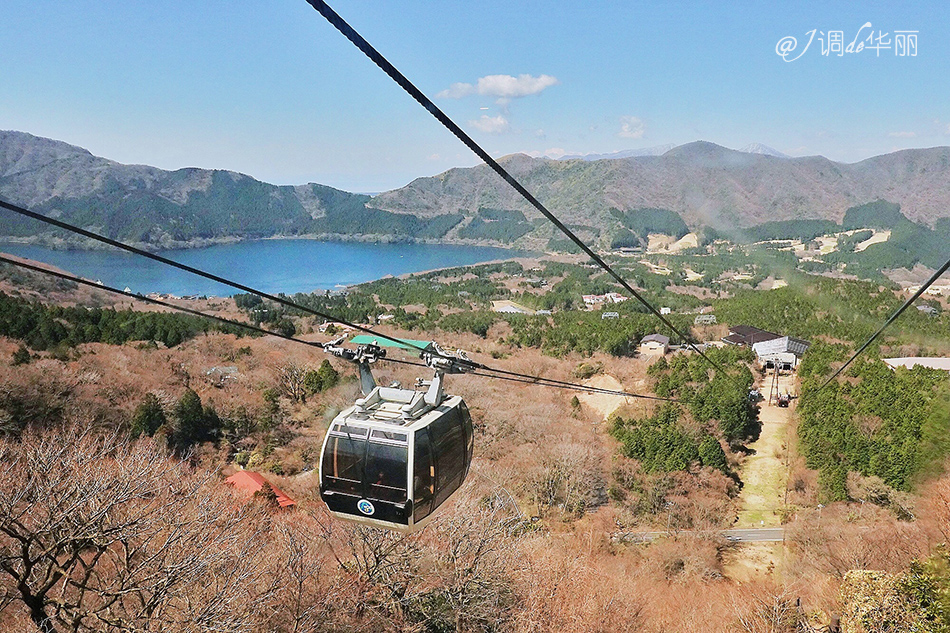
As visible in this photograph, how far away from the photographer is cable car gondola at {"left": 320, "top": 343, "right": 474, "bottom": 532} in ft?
18.0

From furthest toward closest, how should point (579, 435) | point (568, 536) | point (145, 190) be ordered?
point (145, 190)
point (579, 435)
point (568, 536)

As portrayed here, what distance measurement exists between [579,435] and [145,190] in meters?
141


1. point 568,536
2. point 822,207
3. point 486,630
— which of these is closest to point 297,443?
point 568,536

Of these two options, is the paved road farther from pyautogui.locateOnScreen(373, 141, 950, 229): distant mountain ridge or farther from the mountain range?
the mountain range

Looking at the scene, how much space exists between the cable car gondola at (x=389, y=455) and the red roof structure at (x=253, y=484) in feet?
32.1

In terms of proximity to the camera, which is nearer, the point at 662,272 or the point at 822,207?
the point at 662,272

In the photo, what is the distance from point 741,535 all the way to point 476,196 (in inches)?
6310

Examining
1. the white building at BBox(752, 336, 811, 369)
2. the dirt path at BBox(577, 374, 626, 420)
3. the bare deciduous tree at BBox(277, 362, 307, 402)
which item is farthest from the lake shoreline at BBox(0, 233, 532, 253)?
the white building at BBox(752, 336, 811, 369)

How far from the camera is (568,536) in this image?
1642 centimetres

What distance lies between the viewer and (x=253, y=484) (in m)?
15.4

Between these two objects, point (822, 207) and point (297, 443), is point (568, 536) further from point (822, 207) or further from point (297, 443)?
point (822, 207)

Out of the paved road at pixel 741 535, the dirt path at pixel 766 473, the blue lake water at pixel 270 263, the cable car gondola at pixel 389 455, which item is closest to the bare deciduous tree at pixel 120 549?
the cable car gondola at pixel 389 455

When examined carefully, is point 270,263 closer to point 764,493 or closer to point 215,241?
point 215,241

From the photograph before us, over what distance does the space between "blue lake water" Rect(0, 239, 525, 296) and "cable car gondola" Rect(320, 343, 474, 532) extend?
64.1 m
